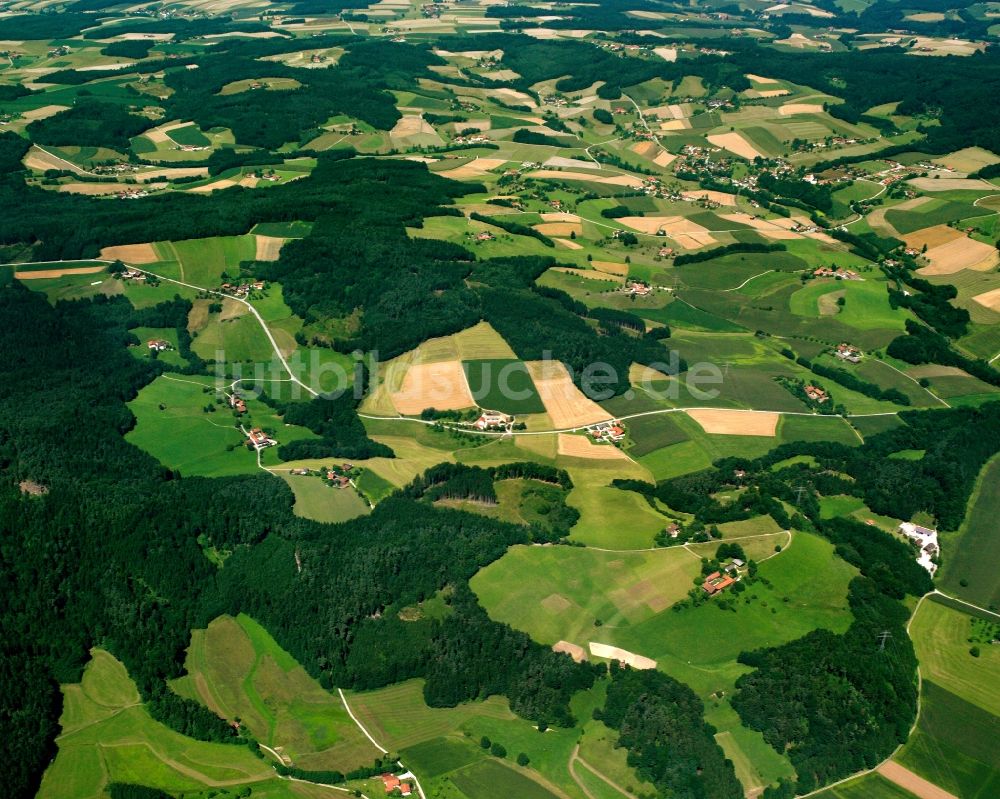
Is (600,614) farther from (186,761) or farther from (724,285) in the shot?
(724,285)

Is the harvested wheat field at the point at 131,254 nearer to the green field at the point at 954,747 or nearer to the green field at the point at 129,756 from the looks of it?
the green field at the point at 129,756

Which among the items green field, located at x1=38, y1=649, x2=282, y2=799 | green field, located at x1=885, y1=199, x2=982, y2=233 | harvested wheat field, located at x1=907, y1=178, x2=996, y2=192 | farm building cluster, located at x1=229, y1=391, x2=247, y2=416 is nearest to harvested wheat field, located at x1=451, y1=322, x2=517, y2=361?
farm building cluster, located at x1=229, y1=391, x2=247, y2=416

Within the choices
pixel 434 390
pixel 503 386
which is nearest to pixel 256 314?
pixel 434 390

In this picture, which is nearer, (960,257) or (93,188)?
(960,257)

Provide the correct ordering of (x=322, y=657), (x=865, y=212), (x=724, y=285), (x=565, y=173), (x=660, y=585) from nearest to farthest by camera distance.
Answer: (x=322, y=657), (x=660, y=585), (x=724, y=285), (x=865, y=212), (x=565, y=173)

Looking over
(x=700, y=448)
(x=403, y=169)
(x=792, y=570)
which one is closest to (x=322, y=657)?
(x=792, y=570)

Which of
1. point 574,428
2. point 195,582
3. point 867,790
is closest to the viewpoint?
point 867,790

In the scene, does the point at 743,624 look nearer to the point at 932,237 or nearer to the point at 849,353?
the point at 849,353
